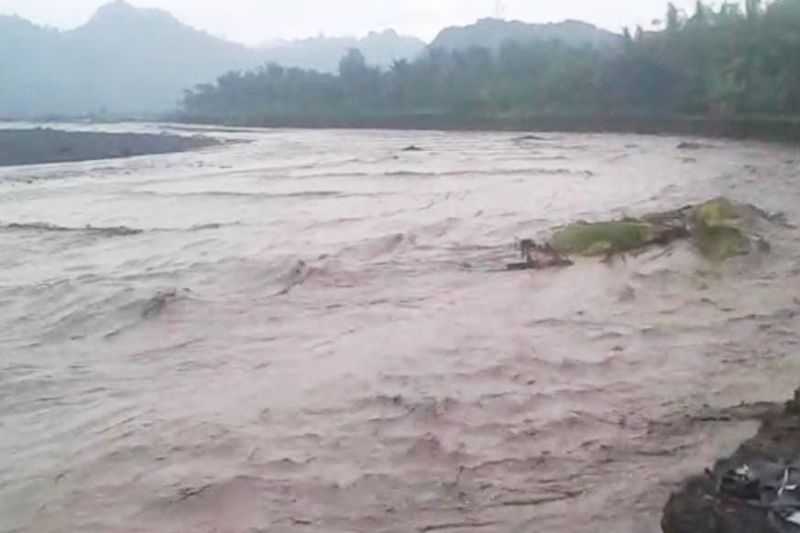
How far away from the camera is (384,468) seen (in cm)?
514

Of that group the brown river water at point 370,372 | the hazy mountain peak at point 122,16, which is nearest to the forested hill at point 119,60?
the hazy mountain peak at point 122,16

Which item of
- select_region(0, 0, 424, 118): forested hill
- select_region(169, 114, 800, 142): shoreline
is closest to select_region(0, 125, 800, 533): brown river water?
select_region(169, 114, 800, 142): shoreline

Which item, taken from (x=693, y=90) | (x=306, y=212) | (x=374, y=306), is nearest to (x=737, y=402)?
(x=374, y=306)

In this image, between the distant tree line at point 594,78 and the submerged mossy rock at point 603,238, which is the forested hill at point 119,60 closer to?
the distant tree line at point 594,78

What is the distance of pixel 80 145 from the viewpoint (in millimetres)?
37781

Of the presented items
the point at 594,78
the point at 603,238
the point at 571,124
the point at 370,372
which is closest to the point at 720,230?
the point at 603,238

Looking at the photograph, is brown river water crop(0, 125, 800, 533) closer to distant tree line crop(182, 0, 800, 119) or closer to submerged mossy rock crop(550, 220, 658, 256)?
submerged mossy rock crop(550, 220, 658, 256)

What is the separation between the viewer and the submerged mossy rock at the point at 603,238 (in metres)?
10.5

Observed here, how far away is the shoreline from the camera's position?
2864 centimetres

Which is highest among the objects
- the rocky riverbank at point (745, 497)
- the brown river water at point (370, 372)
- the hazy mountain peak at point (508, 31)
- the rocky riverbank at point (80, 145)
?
the hazy mountain peak at point (508, 31)

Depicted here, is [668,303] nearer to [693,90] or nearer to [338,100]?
[693,90]

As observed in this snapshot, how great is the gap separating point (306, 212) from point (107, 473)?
34.7 ft

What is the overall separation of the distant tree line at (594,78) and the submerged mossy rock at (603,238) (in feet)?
69.0

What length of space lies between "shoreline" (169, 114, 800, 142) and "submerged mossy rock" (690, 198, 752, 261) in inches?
638
